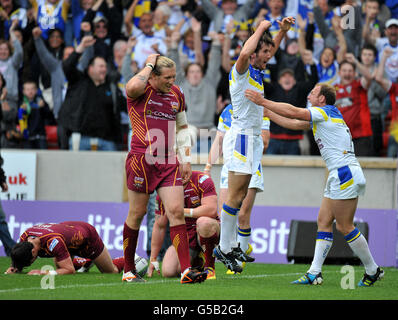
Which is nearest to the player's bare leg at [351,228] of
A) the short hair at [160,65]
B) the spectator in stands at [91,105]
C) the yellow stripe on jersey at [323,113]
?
the yellow stripe on jersey at [323,113]

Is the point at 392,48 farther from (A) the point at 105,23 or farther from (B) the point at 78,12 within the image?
(B) the point at 78,12

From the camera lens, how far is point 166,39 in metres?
14.2

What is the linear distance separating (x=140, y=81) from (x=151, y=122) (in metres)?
0.47

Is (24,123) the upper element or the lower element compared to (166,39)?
lower

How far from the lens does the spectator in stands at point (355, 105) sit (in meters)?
13.2

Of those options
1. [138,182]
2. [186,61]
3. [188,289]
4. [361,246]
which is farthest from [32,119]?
[361,246]

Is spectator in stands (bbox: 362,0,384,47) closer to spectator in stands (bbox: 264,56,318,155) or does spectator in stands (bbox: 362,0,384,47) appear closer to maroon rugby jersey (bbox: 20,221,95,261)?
spectator in stands (bbox: 264,56,318,155)

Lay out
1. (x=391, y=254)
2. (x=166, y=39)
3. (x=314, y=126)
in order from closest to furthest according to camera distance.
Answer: (x=314, y=126) → (x=391, y=254) → (x=166, y=39)

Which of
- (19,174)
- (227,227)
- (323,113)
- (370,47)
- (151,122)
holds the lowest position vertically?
(227,227)

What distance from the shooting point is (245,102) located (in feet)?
28.5

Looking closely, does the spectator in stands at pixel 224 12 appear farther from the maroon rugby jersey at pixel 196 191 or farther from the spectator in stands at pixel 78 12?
the maroon rugby jersey at pixel 196 191
